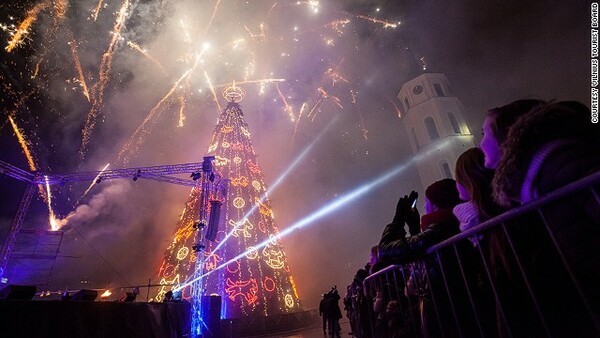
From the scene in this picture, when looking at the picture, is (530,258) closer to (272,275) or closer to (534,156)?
(534,156)

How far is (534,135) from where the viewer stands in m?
1.33

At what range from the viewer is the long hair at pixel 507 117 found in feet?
5.57

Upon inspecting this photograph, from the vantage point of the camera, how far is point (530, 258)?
1459 mm

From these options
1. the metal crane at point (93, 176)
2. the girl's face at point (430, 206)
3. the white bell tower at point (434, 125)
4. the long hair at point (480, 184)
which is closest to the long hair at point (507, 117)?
the long hair at point (480, 184)

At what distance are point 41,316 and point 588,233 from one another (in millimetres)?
7132

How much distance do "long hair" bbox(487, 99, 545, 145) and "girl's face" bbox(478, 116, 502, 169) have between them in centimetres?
2

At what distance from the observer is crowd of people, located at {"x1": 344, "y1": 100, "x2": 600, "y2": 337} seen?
121 cm

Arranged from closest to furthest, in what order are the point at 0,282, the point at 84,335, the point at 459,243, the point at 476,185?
the point at 476,185, the point at 459,243, the point at 84,335, the point at 0,282

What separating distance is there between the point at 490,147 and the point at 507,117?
22 centimetres

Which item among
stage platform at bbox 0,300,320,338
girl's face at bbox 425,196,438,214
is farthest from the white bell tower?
girl's face at bbox 425,196,438,214

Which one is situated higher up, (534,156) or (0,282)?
(0,282)

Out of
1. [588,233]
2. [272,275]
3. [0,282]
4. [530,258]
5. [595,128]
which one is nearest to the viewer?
[588,233]

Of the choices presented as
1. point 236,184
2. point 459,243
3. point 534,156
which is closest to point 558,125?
point 534,156

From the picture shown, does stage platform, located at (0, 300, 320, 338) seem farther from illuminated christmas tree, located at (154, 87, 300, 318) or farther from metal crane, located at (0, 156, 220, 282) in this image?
metal crane, located at (0, 156, 220, 282)
